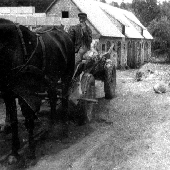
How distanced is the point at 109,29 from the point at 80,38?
15.4 m

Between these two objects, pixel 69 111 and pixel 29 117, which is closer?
pixel 29 117

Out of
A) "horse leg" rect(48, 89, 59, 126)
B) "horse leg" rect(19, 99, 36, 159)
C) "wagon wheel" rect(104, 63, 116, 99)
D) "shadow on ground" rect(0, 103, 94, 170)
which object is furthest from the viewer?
"wagon wheel" rect(104, 63, 116, 99)

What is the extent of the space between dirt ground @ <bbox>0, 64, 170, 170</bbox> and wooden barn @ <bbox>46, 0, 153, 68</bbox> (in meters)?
12.5

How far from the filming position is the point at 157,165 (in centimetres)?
505

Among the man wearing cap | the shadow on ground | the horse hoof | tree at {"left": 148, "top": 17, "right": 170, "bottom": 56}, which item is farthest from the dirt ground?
tree at {"left": 148, "top": 17, "right": 170, "bottom": 56}

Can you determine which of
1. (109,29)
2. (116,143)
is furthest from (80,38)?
(109,29)

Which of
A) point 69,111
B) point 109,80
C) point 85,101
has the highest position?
point 109,80

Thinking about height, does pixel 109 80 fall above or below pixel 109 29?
below

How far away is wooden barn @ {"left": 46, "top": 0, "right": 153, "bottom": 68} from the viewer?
21453mm

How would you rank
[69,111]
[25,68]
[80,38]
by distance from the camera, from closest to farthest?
1. [25,68]
2. [80,38]
3. [69,111]

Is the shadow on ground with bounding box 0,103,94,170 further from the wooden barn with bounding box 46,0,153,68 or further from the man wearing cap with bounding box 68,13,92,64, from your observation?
the wooden barn with bounding box 46,0,153,68

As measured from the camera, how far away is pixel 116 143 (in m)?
6.04

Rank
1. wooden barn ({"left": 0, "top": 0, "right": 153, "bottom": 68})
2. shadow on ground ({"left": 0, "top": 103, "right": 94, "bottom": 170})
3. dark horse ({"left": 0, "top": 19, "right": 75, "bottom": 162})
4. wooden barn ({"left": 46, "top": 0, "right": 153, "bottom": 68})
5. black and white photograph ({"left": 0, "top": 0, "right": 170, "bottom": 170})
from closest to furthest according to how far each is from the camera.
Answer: dark horse ({"left": 0, "top": 19, "right": 75, "bottom": 162})
black and white photograph ({"left": 0, "top": 0, "right": 170, "bottom": 170})
shadow on ground ({"left": 0, "top": 103, "right": 94, "bottom": 170})
wooden barn ({"left": 0, "top": 0, "right": 153, "bottom": 68})
wooden barn ({"left": 46, "top": 0, "right": 153, "bottom": 68})

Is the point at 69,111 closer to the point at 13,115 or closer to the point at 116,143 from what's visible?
the point at 116,143
